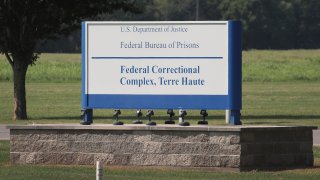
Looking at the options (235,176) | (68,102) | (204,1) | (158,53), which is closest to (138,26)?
(158,53)

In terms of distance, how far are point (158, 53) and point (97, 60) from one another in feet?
3.59

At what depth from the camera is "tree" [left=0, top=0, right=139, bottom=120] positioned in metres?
35.5

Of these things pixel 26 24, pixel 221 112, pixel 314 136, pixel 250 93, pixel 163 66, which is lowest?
pixel 314 136

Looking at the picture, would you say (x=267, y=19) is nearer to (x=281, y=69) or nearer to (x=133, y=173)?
(x=281, y=69)

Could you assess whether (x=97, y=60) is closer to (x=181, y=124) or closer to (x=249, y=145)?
(x=181, y=124)

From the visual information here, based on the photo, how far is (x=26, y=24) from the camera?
1406 inches

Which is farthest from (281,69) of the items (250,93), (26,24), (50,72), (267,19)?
(267,19)

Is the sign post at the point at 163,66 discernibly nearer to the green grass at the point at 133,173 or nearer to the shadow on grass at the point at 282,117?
→ the green grass at the point at 133,173

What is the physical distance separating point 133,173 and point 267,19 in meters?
122

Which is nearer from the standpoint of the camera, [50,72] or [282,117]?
[282,117]

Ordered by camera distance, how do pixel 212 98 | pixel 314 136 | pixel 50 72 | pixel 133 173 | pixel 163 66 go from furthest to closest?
pixel 50 72, pixel 314 136, pixel 163 66, pixel 212 98, pixel 133 173

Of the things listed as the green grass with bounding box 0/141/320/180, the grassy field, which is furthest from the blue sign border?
the grassy field

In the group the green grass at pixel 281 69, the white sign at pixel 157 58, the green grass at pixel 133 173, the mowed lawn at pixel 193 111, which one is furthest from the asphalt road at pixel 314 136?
the green grass at pixel 281 69

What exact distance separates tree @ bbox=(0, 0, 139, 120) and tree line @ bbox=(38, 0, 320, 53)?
9344cm
